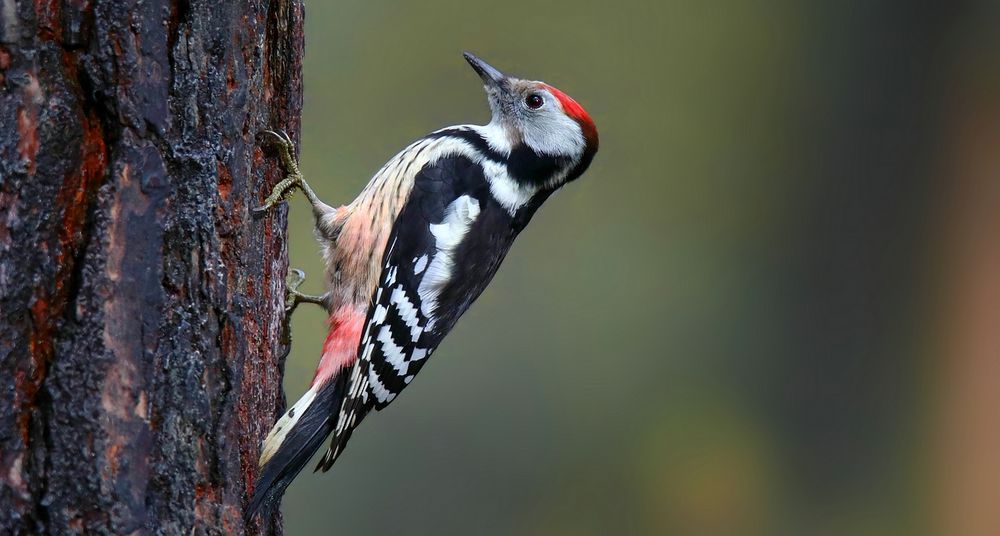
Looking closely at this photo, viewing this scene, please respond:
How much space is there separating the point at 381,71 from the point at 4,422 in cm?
312

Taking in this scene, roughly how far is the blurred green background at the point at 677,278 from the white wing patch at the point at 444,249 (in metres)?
1.51

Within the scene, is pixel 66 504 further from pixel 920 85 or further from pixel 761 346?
pixel 920 85

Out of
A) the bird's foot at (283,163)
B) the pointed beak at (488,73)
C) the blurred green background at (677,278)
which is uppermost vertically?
the pointed beak at (488,73)

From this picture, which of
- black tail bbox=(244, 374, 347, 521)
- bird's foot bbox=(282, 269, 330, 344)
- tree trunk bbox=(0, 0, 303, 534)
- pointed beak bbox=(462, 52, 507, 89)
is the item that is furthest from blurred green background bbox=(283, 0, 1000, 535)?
tree trunk bbox=(0, 0, 303, 534)

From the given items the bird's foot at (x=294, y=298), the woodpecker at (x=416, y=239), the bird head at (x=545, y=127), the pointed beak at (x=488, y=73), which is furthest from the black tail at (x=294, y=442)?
the pointed beak at (x=488, y=73)

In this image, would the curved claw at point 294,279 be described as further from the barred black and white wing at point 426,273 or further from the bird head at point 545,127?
the bird head at point 545,127


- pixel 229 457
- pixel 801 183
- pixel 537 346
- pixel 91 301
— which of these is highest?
pixel 91 301

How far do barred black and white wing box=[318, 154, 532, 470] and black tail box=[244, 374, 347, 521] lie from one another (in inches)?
1.9

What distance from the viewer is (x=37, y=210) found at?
1497 mm

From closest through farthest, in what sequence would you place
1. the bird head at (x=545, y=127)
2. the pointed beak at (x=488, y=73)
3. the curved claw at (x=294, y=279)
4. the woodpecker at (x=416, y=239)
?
the woodpecker at (x=416, y=239)
the curved claw at (x=294, y=279)
the bird head at (x=545, y=127)
the pointed beak at (x=488, y=73)

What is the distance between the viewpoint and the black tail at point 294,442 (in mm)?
1901

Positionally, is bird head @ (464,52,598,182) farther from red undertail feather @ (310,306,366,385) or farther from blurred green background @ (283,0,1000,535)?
blurred green background @ (283,0,1000,535)

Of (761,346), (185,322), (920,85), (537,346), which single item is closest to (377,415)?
(537,346)

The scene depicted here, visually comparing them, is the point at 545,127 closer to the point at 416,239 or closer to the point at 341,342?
the point at 416,239
